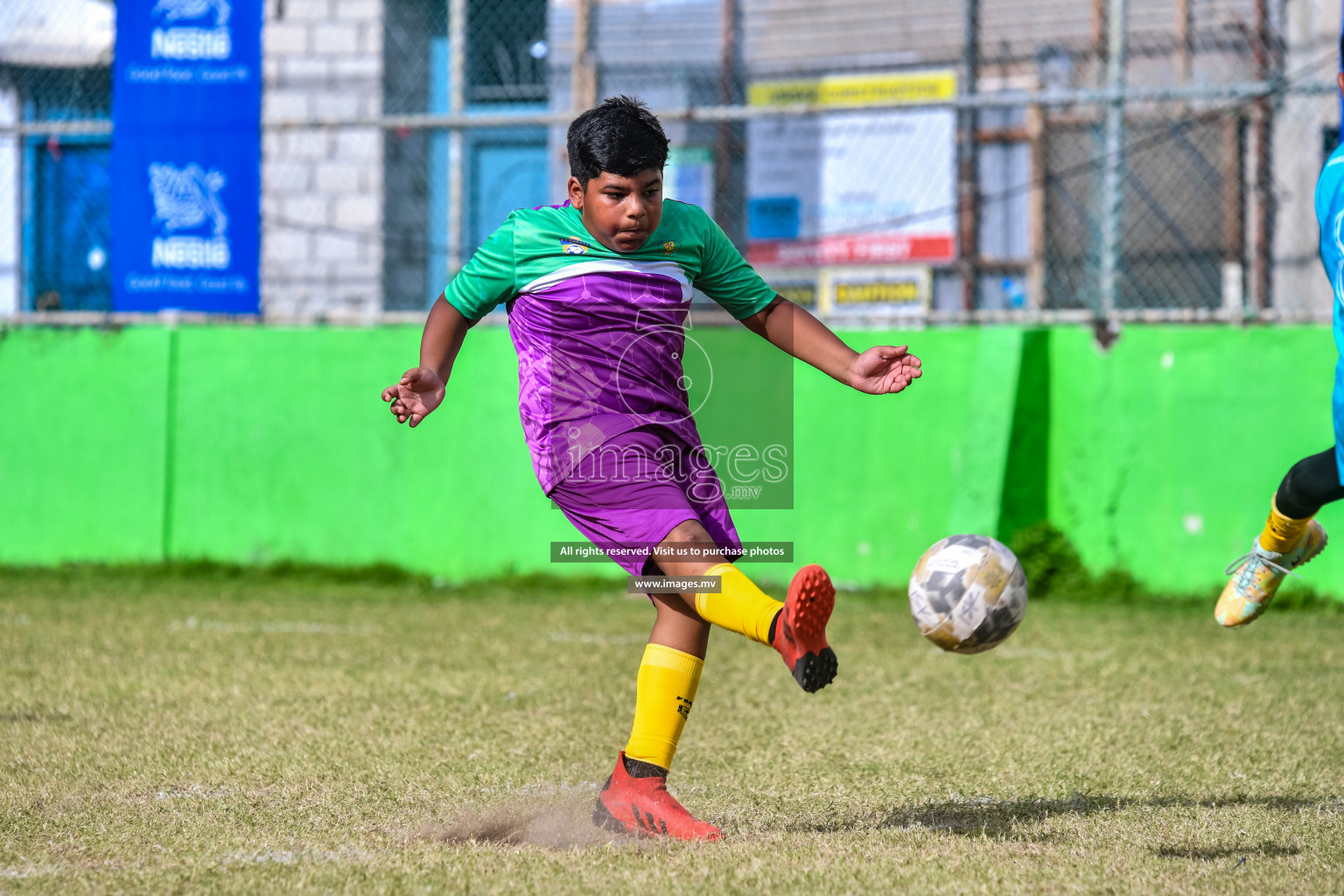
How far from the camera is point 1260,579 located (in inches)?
179

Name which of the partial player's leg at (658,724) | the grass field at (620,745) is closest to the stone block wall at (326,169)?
the grass field at (620,745)

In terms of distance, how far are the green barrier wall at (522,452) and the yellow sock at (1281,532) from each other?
12.0 ft

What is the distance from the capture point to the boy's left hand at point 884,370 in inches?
140

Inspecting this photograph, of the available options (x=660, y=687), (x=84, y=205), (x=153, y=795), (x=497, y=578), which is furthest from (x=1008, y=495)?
(x=84, y=205)

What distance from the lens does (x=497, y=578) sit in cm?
902

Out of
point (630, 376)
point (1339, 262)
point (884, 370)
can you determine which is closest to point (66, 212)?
point (630, 376)

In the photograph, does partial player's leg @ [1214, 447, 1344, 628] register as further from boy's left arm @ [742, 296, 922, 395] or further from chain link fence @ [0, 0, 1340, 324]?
chain link fence @ [0, 0, 1340, 324]

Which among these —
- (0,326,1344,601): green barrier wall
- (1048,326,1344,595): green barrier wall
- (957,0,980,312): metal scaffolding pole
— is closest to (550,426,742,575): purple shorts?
(0,326,1344,601): green barrier wall

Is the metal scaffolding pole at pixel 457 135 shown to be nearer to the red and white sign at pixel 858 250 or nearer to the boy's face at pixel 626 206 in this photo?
the red and white sign at pixel 858 250

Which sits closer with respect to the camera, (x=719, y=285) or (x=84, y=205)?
(x=719, y=285)

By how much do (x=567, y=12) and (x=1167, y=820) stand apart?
8.53 metres

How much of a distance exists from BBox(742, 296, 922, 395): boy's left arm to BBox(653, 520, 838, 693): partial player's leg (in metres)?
0.54

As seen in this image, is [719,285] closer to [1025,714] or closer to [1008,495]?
[1025,714]

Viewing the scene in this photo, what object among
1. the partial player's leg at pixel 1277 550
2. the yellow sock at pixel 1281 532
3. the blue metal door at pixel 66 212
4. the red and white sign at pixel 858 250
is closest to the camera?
the partial player's leg at pixel 1277 550
